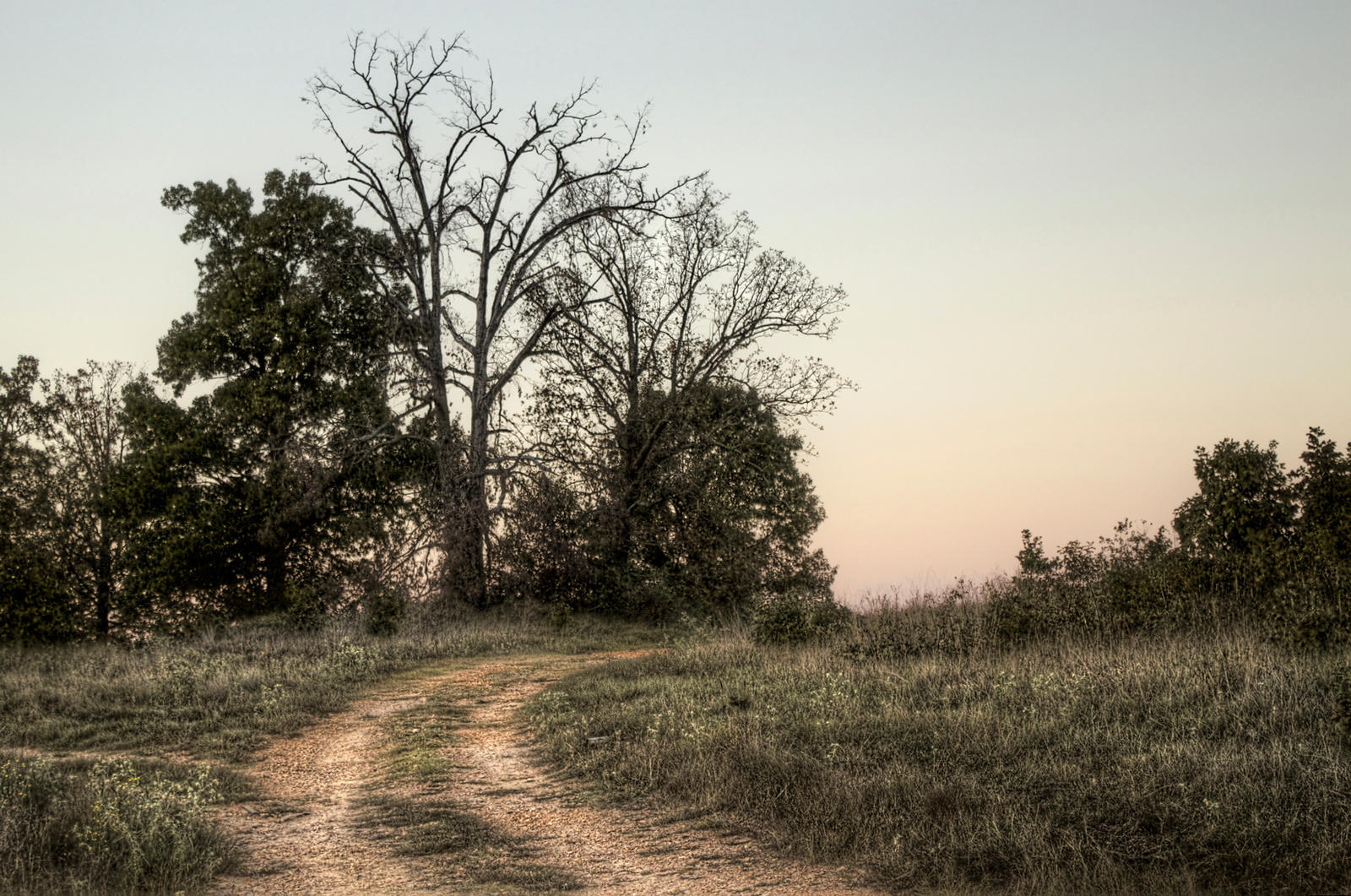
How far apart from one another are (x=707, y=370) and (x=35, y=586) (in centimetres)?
1792

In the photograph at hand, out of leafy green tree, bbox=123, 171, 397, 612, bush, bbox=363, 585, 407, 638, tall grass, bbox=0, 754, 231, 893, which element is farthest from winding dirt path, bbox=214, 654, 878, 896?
leafy green tree, bbox=123, 171, 397, 612

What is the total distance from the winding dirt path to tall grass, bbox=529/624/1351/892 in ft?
1.53

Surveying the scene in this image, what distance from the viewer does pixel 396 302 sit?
27859 mm

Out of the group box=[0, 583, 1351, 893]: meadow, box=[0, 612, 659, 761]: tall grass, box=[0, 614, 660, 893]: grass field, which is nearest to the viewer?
box=[0, 583, 1351, 893]: meadow

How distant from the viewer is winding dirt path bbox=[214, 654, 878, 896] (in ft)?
23.2

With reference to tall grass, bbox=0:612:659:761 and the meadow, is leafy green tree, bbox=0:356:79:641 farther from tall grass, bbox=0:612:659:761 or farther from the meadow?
the meadow

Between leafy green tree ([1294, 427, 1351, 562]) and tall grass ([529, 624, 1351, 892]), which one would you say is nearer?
tall grass ([529, 624, 1351, 892])

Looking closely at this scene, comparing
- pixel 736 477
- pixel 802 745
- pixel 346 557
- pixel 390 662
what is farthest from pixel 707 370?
pixel 802 745

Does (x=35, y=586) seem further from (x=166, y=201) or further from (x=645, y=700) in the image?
(x=645, y=700)

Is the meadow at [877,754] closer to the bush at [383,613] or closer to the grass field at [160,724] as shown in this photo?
the grass field at [160,724]

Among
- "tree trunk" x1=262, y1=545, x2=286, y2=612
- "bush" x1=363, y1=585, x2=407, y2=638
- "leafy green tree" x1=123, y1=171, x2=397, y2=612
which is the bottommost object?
"bush" x1=363, y1=585, x2=407, y2=638

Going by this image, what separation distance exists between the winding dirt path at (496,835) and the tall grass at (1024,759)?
47 cm

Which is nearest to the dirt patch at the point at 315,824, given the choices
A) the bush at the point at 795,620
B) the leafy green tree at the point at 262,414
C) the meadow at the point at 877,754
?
the meadow at the point at 877,754

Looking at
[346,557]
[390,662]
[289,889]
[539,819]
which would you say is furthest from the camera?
[346,557]
